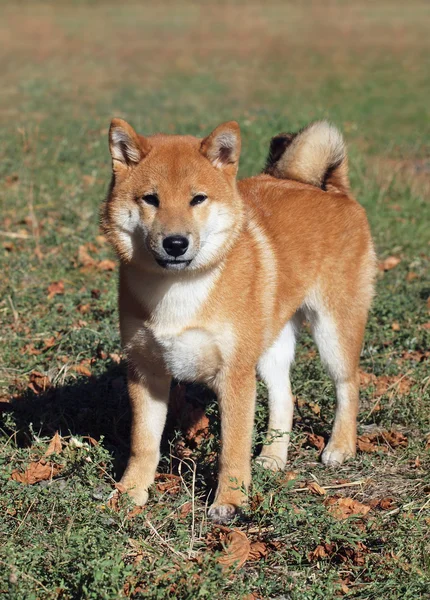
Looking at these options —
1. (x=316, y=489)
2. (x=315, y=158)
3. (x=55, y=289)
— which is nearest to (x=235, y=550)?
(x=316, y=489)

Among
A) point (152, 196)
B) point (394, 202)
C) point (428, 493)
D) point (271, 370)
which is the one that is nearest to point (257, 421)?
point (271, 370)

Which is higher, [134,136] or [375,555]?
[134,136]

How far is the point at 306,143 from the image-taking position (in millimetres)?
5195

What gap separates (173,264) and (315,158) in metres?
1.80

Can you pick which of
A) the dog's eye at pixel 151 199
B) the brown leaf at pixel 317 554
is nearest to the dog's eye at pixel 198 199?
the dog's eye at pixel 151 199

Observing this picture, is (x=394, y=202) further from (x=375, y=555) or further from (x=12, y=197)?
(x=375, y=555)

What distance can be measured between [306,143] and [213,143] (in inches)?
49.7

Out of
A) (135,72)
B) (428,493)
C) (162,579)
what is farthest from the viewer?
(135,72)

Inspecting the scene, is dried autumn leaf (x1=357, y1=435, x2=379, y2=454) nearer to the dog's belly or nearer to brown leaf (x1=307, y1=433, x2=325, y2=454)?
brown leaf (x1=307, y1=433, x2=325, y2=454)

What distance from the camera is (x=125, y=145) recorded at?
161 inches

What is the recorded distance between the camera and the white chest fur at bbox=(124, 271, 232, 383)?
4000mm

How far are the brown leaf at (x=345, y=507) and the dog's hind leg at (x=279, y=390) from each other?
1.67 feet

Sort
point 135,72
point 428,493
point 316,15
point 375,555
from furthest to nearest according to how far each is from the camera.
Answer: point 316,15
point 135,72
point 428,493
point 375,555

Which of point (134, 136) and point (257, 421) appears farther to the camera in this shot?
point (257, 421)
